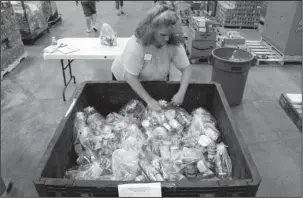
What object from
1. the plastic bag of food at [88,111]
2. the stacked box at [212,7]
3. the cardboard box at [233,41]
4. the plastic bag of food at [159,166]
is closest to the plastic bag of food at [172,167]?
the plastic bag of food at [159,166]

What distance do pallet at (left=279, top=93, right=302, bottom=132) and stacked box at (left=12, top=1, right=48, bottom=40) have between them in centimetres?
623

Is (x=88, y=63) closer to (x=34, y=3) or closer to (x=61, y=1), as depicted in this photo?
(x=34, y=3)

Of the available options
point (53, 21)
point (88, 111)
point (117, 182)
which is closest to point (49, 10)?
point (53, 21)

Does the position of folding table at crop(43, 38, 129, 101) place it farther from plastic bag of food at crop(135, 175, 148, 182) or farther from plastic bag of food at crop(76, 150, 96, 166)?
plastic bag of food at crop(135, 175, 148, 182)

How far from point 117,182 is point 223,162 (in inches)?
30.1

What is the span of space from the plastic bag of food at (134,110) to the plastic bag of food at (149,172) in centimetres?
67

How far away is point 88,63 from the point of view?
19.0 ft

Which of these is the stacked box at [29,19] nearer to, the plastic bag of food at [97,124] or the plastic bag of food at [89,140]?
the plastic bag of food at [97,124]

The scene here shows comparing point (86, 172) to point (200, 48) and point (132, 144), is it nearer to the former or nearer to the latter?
point (132, 144)

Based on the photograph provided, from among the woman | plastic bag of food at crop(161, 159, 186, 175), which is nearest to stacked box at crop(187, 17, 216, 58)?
the woman

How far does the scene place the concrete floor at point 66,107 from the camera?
2947 mm

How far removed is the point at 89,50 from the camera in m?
3.92

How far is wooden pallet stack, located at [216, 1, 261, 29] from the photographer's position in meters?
7.37

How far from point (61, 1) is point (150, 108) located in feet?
41.0
